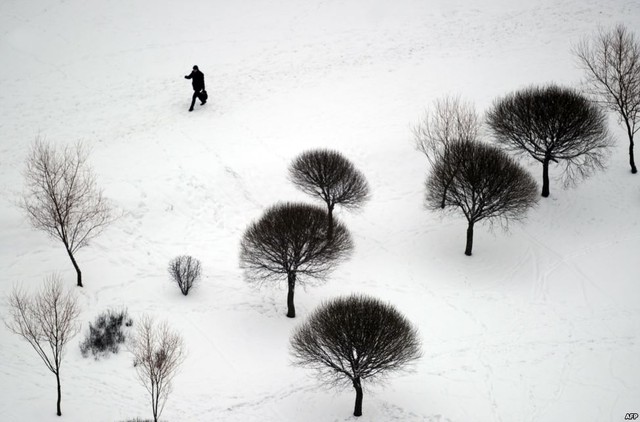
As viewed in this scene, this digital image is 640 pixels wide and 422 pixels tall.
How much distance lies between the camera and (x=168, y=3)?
47.1 metres

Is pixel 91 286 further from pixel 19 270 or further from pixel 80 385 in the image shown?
pixel 80 385

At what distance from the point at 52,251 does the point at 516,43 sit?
37366 millimetres

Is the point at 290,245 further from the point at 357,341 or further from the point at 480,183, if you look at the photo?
the point at 480,183

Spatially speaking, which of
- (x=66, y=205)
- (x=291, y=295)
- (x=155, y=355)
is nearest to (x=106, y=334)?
(x=155, y=355)

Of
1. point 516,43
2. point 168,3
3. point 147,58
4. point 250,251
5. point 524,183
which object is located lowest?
point 250,251

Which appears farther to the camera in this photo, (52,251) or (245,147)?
(245,147)

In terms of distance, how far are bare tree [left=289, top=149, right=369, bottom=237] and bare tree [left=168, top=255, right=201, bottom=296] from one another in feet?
23.6

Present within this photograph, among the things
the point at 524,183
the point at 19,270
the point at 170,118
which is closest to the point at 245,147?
the point at 170,118

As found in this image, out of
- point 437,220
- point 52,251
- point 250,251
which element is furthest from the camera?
point 437,220

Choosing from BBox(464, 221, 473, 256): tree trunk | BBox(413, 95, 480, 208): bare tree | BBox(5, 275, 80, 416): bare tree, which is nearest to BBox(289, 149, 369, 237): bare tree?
BBox(413, 95, 480, 208): bare tree

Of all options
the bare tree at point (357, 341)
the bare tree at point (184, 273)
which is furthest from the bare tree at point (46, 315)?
the bare tree at point (357, 341)

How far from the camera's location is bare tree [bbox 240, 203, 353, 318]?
22.7m

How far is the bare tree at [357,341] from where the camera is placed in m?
18.6

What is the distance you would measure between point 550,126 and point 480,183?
5.92 m
